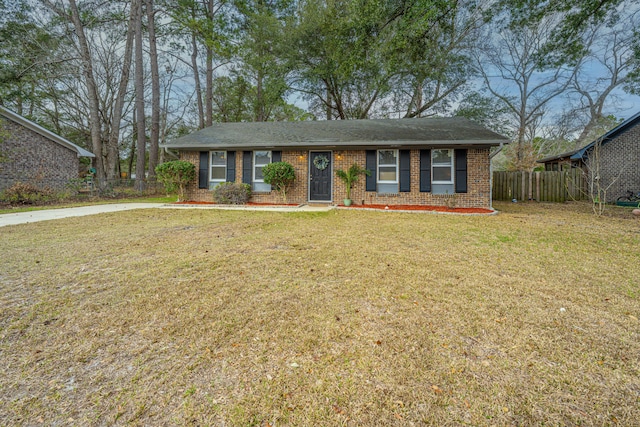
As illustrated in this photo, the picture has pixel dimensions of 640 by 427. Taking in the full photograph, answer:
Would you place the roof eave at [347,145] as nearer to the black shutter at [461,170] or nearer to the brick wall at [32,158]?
the black shutter at [461,170]

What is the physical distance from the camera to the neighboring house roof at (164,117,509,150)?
9250 mm

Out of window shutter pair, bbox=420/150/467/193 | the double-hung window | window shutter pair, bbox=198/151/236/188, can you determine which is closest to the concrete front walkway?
window shutter pair, bbox=198/151/236/188

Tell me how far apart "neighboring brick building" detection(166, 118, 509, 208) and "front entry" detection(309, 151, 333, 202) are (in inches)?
1.5

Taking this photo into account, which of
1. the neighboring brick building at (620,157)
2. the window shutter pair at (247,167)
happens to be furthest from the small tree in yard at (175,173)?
the neighboring brick building at (620,157)

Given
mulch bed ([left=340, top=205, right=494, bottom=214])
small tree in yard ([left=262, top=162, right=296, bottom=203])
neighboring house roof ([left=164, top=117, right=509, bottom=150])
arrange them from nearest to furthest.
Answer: mulch bed ([left=340, top=205, right=494, bottom=214]) < neighboring house roof ([left=164, top=117, right=509, bottom=150]) < small tree in yard ([left=262, top=162, right=296, bottom=203])

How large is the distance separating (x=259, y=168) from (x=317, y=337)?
384 inches

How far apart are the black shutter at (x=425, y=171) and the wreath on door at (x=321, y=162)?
3452mm

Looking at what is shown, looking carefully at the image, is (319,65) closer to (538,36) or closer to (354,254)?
(538,36)

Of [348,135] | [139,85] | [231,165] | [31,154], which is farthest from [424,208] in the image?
[31,154]

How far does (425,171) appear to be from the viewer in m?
9.66

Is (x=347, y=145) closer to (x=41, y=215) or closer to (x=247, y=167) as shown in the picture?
(x=247, y=167)

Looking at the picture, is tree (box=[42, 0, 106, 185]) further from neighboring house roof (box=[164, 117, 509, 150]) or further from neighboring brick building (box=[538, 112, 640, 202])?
neighboring brick building (box=[538, 112, 640, 202])

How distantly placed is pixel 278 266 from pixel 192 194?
928 cm

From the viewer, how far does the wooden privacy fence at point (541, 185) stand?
40.6 ft
